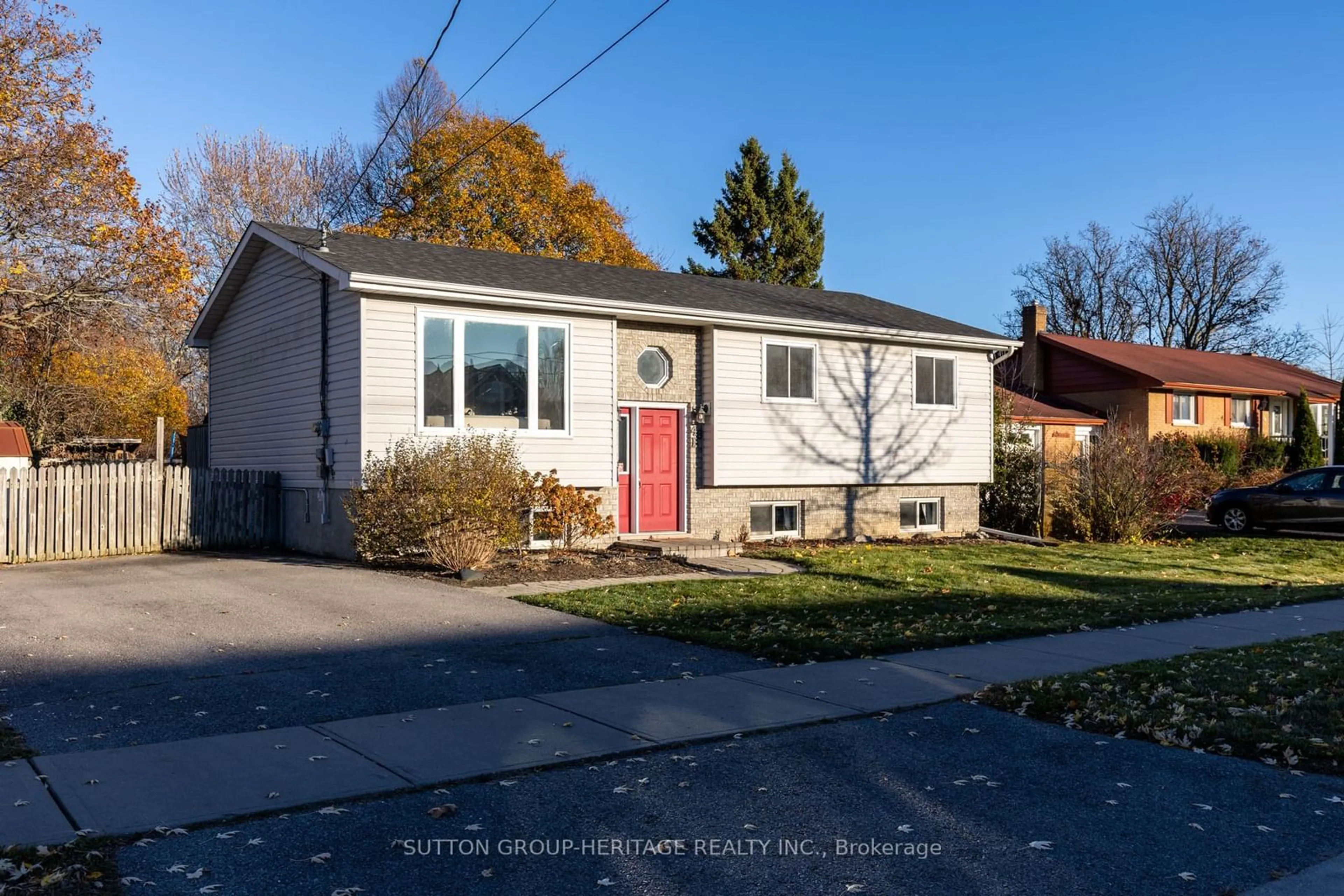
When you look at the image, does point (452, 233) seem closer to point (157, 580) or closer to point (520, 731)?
point (157, 580)

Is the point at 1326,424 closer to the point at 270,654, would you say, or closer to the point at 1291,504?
the point at 1291,504

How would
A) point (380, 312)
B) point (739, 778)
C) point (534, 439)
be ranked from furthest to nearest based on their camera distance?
point (534, 439) → point (380, 312) → point (739, 778)

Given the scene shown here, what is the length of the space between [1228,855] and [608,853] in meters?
Result: 2.66

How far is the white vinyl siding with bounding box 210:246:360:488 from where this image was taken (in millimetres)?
15508

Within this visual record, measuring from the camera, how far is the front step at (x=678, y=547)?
53.3ft

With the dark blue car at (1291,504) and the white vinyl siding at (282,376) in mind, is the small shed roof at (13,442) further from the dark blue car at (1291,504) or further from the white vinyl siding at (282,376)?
the dark blue car at (1291,504)

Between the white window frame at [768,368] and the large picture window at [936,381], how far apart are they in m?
2.59

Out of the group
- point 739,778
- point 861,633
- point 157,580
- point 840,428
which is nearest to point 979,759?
point 739,778

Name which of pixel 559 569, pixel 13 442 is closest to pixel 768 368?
pixel 559 569

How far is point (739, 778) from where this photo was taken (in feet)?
18.6

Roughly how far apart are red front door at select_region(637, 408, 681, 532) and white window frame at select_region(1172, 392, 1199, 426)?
2577cm

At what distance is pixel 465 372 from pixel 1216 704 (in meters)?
10.9

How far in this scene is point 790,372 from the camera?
19.5m

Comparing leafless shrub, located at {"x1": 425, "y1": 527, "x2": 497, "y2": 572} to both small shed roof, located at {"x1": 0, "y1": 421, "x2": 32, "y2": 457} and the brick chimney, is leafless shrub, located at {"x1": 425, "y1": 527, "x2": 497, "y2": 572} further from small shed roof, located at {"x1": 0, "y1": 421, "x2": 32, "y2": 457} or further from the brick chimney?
the brick chimney
